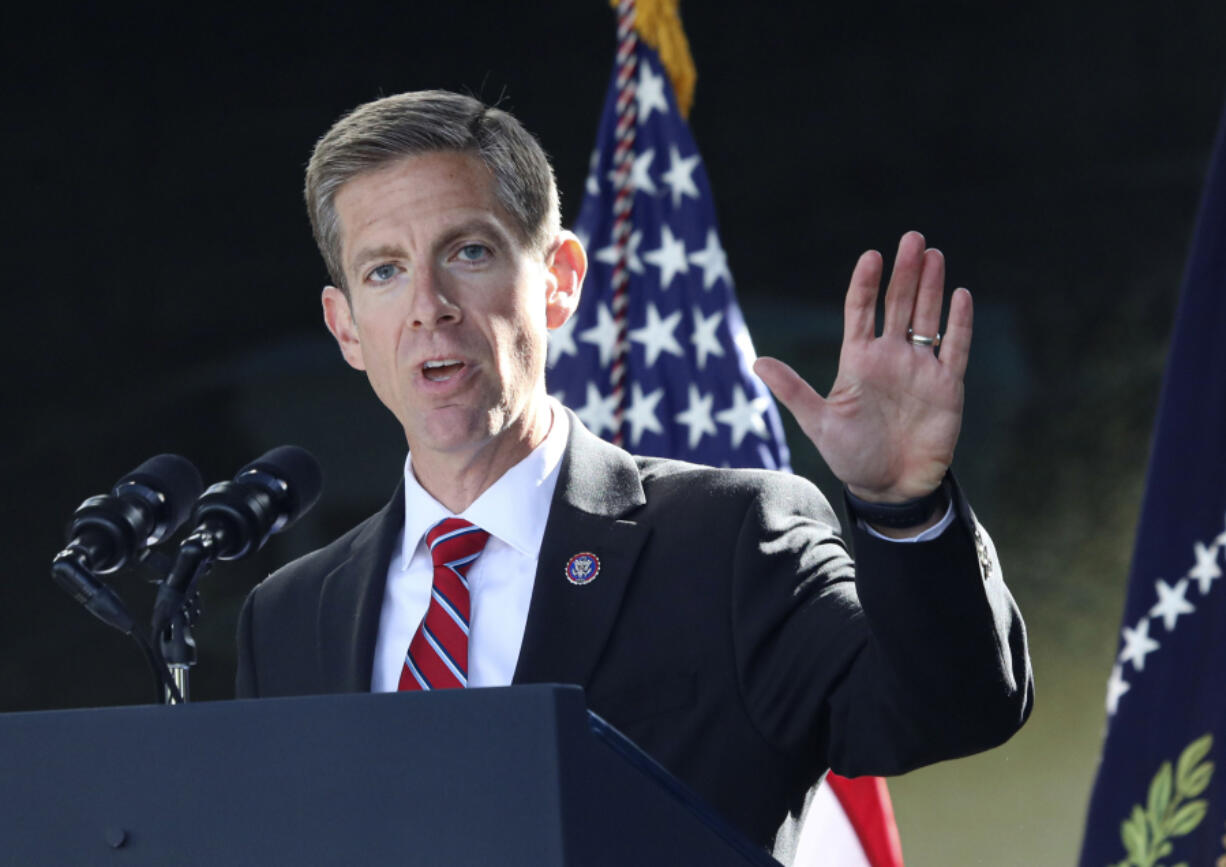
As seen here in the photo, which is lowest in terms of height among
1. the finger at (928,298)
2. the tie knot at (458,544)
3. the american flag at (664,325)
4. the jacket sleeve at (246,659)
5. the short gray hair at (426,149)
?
the jacket sleeve at (246,659)

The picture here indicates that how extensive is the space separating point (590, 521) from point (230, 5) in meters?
3.16

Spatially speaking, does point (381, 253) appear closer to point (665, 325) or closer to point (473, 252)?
point (473, 252)

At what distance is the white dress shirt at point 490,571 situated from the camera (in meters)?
1.63

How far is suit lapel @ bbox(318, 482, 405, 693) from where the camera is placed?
5.49 ft

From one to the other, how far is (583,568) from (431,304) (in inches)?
12.9

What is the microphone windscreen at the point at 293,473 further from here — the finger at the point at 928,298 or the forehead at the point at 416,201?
the finger at the point at 928,298

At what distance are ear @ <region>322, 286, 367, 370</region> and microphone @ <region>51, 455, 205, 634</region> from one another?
31 cm

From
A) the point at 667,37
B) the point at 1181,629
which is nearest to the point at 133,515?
the point at 1181,629

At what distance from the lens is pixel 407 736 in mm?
824

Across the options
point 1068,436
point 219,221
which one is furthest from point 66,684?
point 1068,436

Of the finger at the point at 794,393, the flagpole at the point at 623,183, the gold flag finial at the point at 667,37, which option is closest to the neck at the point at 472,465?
the finger at the point at 794,393

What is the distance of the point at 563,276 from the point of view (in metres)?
1.86

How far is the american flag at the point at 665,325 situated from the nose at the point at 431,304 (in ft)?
5.42

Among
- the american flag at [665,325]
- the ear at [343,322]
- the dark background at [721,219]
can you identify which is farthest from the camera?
the dark background at [721,219]
